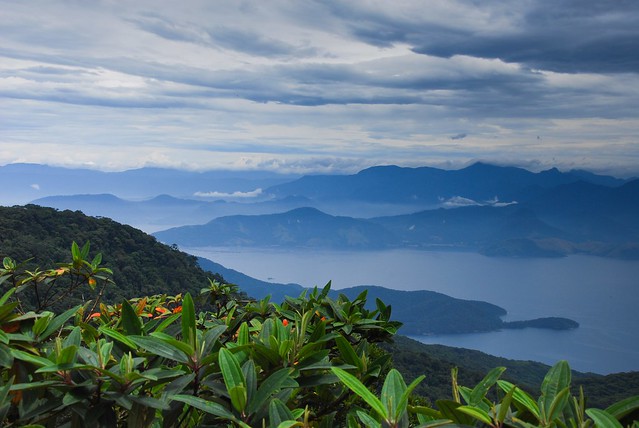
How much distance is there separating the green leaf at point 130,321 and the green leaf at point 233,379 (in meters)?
0.44

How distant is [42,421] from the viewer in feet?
4.59

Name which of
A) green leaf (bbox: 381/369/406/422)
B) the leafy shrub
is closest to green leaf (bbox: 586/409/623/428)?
the leafy shrub

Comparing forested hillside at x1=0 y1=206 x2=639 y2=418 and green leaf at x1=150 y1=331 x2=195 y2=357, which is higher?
green leaf at x1=150 y1=331 x2=195 y2=357

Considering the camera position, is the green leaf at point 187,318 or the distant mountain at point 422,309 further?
the distant mountain at point 422,309

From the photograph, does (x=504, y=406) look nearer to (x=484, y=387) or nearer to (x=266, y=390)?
(x=484, y=387)

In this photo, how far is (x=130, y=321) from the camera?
1.63m

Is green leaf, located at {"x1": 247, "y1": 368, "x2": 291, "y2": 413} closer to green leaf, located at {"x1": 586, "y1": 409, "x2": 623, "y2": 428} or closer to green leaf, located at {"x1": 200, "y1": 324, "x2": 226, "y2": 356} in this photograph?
green leaf, located at {"x1": 200, "y1": 324, "x2": 226, "y2": 356}

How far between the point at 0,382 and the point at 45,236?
35.0 metres

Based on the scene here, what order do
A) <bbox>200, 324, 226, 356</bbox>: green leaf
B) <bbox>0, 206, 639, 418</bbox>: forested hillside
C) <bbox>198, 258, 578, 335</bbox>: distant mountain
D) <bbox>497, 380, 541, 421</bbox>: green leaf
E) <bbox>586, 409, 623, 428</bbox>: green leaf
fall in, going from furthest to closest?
<bbox>198, 258, 578, 335</bbox>: distant mountain
<bbox>0, 206, 639, 418</bbox>: forested hillside
<bbox>200, 324, 226, 356</bbox>: green leaf
<bbox>497, 380, 541, 421</bbox>: green leaf
<bbox>586, 409, 623, 428</bbox>: green leaf

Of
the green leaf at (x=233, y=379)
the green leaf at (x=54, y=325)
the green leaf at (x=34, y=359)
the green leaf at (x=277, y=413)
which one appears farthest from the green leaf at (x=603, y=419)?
the green leaf at (x=54, y=325)

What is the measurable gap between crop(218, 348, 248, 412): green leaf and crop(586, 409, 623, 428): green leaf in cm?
74

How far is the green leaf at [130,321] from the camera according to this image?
161 cm

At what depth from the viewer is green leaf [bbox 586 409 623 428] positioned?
3.39ft

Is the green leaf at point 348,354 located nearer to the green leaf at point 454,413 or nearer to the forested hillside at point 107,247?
Result: the green leaf at point 454,413
